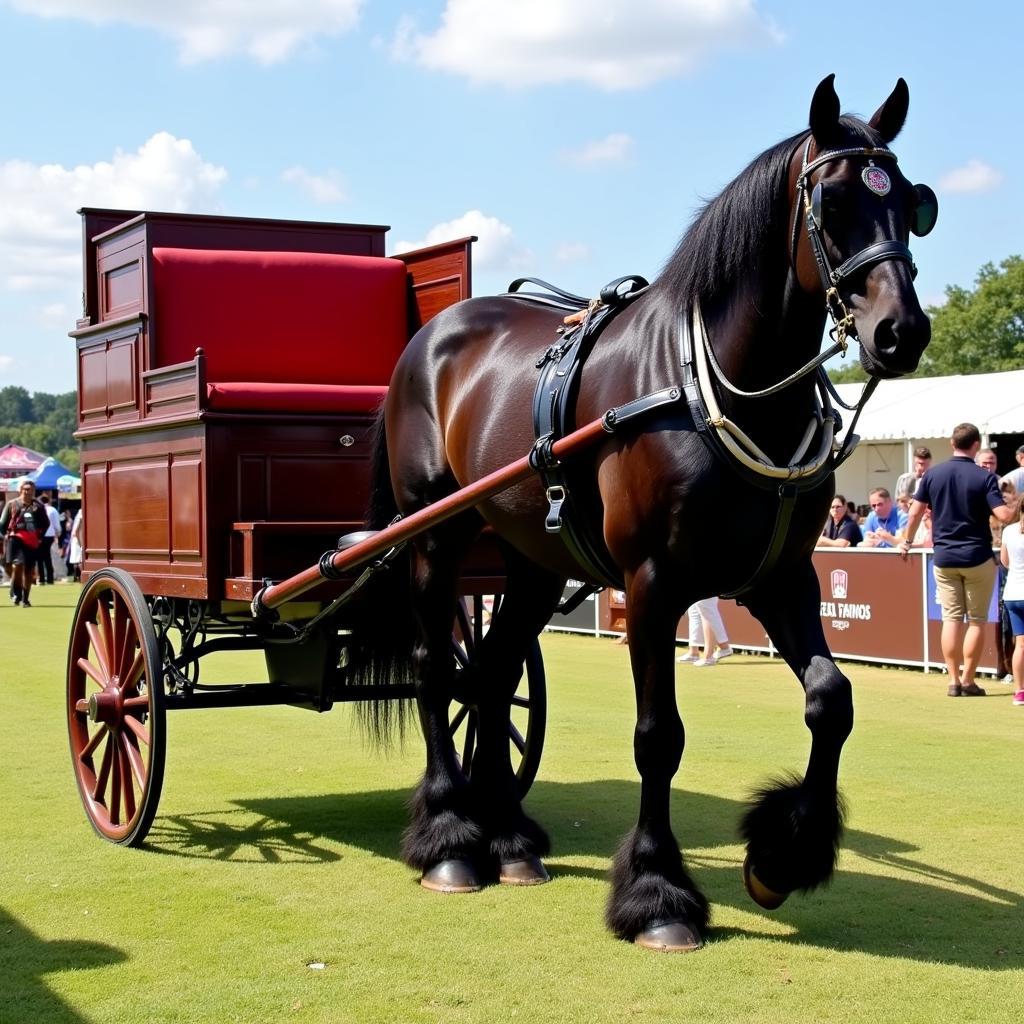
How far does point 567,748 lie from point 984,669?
17.2 feet

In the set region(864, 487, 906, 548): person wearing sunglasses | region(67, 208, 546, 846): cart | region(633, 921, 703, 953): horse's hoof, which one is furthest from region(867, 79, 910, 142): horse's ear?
region(864, 487, 906, 548): person wearing sunglasses

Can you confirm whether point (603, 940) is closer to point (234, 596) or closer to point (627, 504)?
point (627, 504)

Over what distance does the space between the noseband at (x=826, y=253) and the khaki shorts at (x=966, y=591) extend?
307 inches

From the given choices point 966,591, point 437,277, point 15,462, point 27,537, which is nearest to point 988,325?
point 15,462

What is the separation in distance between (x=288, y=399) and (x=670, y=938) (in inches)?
117

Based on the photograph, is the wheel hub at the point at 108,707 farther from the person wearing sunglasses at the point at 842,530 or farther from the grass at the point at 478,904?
the person wearing sunglasses at the point at 842,530

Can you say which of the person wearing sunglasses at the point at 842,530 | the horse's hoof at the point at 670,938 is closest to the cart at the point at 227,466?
the horse's hoof at the point at 670,938

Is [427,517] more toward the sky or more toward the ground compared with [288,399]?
more toward the ground

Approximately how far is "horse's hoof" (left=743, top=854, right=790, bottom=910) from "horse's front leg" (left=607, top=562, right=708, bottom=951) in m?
0.19

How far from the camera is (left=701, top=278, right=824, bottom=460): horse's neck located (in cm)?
438

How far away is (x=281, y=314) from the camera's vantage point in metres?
7.20

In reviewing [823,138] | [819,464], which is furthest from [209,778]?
[823,138]

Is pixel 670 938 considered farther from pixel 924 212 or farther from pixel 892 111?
pixel 892 111

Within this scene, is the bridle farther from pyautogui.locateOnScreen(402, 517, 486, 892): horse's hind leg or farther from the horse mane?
pyautogui.locateOnScreen(402, 517, 486, 892): horse's hind leg
